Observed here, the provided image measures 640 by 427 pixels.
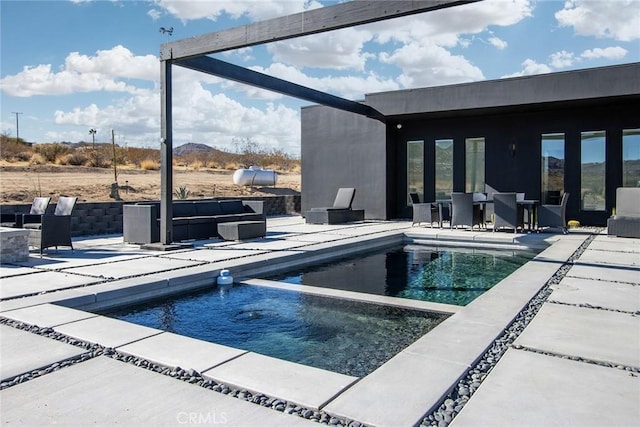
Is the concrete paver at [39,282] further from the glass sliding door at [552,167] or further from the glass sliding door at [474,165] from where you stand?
the glass sliding door at [552,167]

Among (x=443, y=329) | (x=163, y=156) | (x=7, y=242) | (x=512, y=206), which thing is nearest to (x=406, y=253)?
(x=512, y=206)

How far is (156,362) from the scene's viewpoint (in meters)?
2.73

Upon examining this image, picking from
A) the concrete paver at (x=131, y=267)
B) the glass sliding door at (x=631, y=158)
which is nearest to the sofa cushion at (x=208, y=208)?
the concrete paver at (x=131, y=267)

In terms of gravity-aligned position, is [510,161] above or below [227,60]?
→ below

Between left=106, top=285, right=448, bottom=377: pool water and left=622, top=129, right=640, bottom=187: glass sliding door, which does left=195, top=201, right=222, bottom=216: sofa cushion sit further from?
left=622, top=129, right=640, bottom=187: glass sliding door

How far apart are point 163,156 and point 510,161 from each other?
9320mm

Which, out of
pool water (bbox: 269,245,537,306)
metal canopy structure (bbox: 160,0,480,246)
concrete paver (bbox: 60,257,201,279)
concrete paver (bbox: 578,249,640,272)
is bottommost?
pool water (bbox: 269,245,537,306)

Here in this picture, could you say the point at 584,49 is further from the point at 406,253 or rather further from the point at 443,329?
the point at 443,329

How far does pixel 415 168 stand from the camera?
48.1ft

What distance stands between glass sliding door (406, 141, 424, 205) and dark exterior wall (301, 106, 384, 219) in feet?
2.85

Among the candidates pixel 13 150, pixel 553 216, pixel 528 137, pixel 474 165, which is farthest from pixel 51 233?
pixel 13 150

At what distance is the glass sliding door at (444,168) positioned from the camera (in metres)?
14.1

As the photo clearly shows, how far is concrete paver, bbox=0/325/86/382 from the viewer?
105 inches

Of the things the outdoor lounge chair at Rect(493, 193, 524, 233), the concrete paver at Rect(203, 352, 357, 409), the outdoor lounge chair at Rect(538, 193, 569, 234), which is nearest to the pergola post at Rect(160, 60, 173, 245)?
the concrete paver at Rect(203, 352, 357, 409)
